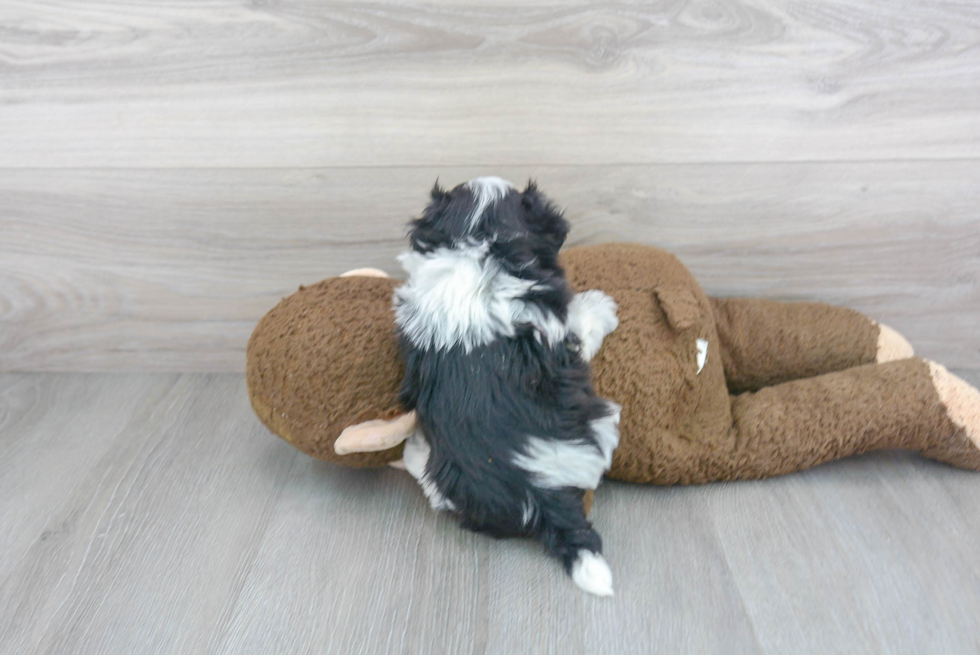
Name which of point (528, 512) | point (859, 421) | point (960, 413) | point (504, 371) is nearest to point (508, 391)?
point (504, 371)

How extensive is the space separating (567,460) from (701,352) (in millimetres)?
269

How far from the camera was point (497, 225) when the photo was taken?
687 millimetres

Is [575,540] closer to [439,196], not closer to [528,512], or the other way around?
[528,512]

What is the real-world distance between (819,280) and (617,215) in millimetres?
355

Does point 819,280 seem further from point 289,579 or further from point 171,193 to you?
point 171,193

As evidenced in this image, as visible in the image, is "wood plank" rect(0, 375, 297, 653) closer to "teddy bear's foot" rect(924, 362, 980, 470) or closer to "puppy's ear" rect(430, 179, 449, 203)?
"puppy's ear" rect(430, 179, 449, 203)

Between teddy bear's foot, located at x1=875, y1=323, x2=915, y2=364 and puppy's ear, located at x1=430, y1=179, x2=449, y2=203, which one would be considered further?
teddy bear's foot, located at x1=875, y1=323, x2=915, y2=364

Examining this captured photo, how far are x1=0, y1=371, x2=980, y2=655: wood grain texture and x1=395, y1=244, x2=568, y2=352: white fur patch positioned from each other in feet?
0.92

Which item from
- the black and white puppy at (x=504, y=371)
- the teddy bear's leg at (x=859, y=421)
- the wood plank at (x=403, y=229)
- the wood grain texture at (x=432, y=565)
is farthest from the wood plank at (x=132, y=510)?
the teddy bear's leg at (x=859, y=421)

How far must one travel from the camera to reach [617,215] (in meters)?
1.02

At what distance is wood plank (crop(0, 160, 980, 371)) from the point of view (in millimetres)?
992

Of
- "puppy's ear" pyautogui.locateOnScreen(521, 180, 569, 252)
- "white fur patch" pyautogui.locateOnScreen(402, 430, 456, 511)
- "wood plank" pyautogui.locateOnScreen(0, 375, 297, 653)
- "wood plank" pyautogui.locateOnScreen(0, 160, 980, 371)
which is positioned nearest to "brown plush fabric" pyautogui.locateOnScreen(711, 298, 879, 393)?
"wood plank" pyautogui.locateOnScreen(0, 160, 980, 371)

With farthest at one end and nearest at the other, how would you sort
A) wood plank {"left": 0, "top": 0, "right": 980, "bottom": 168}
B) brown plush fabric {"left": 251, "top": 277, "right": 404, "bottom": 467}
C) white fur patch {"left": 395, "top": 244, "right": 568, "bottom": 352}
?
wood plank {"left": 0, "top": 0, "right": 980, "bottom": 168}, brown plush fabric {"left": 251, "top": 277, "right": 404, "bottom": 467}, white fur patch {"left": 395, "top": 244, "right": 568, "bottom": 352}

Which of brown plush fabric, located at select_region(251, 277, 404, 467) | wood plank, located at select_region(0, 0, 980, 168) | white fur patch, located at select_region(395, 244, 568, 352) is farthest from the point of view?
wood plank, located at select_region(0, 0, 980, 168)
